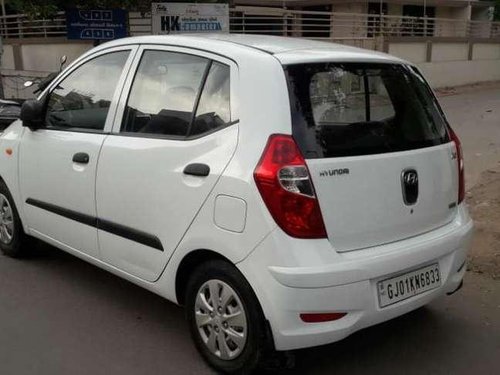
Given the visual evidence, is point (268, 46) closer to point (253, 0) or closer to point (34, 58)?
point (34, 58)

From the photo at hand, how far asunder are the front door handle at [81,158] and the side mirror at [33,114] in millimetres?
610

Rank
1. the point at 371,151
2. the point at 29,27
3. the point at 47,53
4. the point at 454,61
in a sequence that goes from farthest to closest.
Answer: the point at 454,61, the point at 29,27, the point at 47,53, the point at 371,151

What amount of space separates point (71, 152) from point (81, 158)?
15 cm

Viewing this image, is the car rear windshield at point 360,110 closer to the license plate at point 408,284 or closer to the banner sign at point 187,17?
the license plate at point 408,284

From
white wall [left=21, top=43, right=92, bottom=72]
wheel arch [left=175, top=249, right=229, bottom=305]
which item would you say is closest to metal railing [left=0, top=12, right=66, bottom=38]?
white wall [left=21, top=43, right=92, bottom=72]

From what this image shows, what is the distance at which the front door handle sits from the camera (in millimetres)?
3713

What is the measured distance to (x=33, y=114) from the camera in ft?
13.7

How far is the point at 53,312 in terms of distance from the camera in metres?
3.89

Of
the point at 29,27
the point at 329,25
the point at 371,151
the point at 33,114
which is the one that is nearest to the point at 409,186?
the point at 371,151

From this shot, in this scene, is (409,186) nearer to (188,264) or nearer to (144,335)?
(188,264)

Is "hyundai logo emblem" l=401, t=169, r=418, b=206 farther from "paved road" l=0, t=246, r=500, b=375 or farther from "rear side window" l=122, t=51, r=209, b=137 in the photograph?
"rear side window" l=122, t=51, r=209, b=137

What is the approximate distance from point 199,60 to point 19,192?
2.00 metres

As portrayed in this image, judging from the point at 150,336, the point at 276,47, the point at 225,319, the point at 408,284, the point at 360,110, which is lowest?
the point at 150,336

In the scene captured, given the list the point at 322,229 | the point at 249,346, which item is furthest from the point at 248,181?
the point at 249,346
